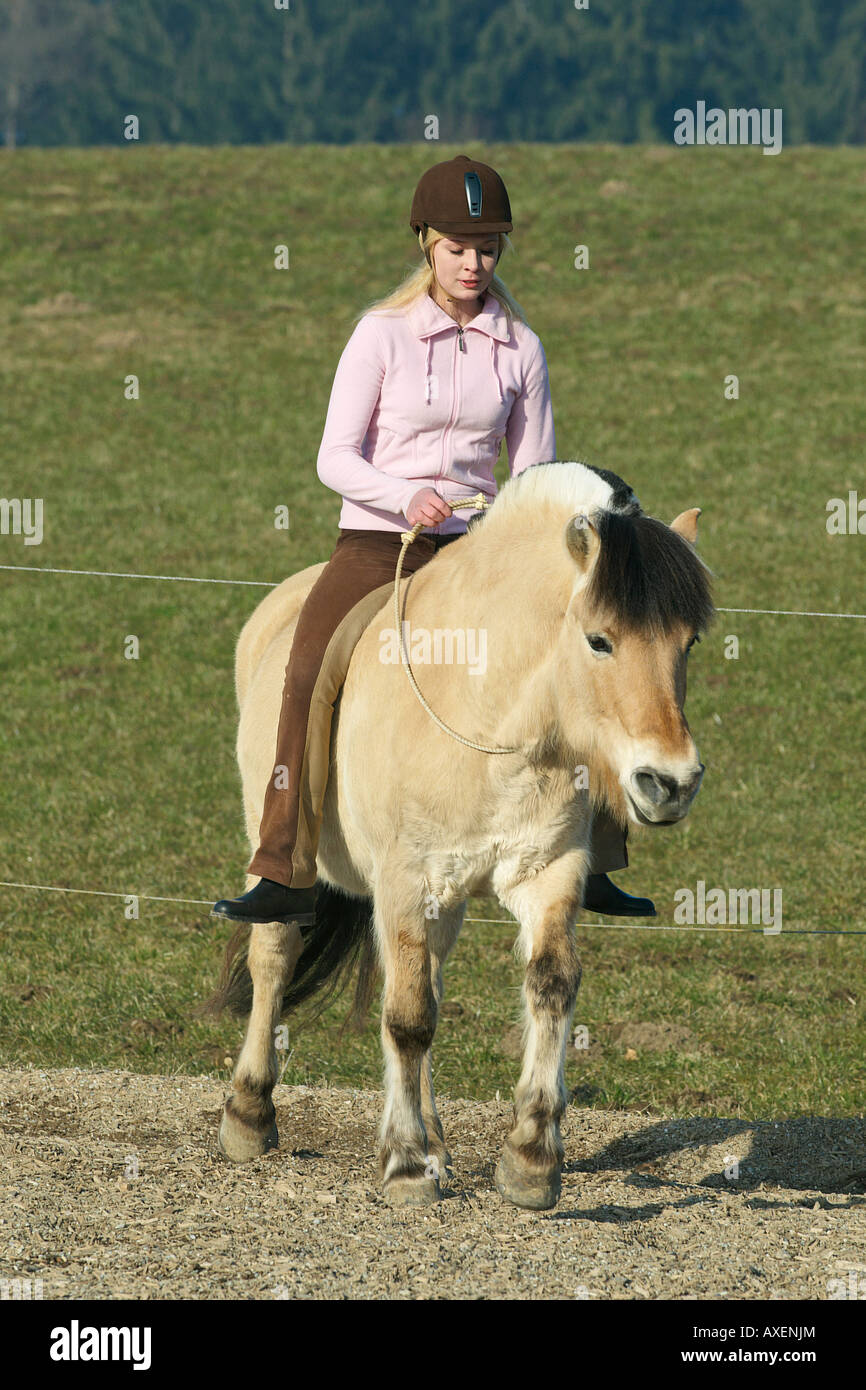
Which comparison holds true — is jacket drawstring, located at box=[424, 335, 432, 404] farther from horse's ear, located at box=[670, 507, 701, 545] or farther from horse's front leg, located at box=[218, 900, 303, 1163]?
horse's front leg, located at box=[218, 900, 303, 1163]

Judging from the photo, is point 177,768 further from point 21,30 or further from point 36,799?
point 21,30

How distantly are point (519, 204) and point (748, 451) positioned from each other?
34.8 ft

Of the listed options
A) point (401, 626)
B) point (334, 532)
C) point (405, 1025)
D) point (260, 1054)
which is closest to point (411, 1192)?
point (405, 1025)

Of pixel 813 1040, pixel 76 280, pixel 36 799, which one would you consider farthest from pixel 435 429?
pixel 76 280

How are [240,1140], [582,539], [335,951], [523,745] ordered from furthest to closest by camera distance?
[335,951]
[240,1140]
[523,745]
[582,539]

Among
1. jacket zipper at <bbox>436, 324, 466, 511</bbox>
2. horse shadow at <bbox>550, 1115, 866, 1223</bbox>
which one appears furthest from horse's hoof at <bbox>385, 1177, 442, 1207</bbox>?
jacket zipper at <bbox>436, 324, 466, 511</bbox>

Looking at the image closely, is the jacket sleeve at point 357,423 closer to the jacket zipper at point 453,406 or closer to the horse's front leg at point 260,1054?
the jacket zipper at point 453,406

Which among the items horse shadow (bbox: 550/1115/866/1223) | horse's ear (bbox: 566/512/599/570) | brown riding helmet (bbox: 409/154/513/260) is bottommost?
horse shadow (bbox: 550/1115/866/1223)

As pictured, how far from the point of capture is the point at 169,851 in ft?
36.4

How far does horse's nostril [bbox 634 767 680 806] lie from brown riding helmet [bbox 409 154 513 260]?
2.05 metres

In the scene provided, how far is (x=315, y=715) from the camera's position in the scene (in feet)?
17.8

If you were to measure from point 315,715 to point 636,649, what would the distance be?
155cm

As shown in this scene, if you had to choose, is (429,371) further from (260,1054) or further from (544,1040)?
(260,1054)

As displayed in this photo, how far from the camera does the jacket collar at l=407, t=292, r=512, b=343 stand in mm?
5383
